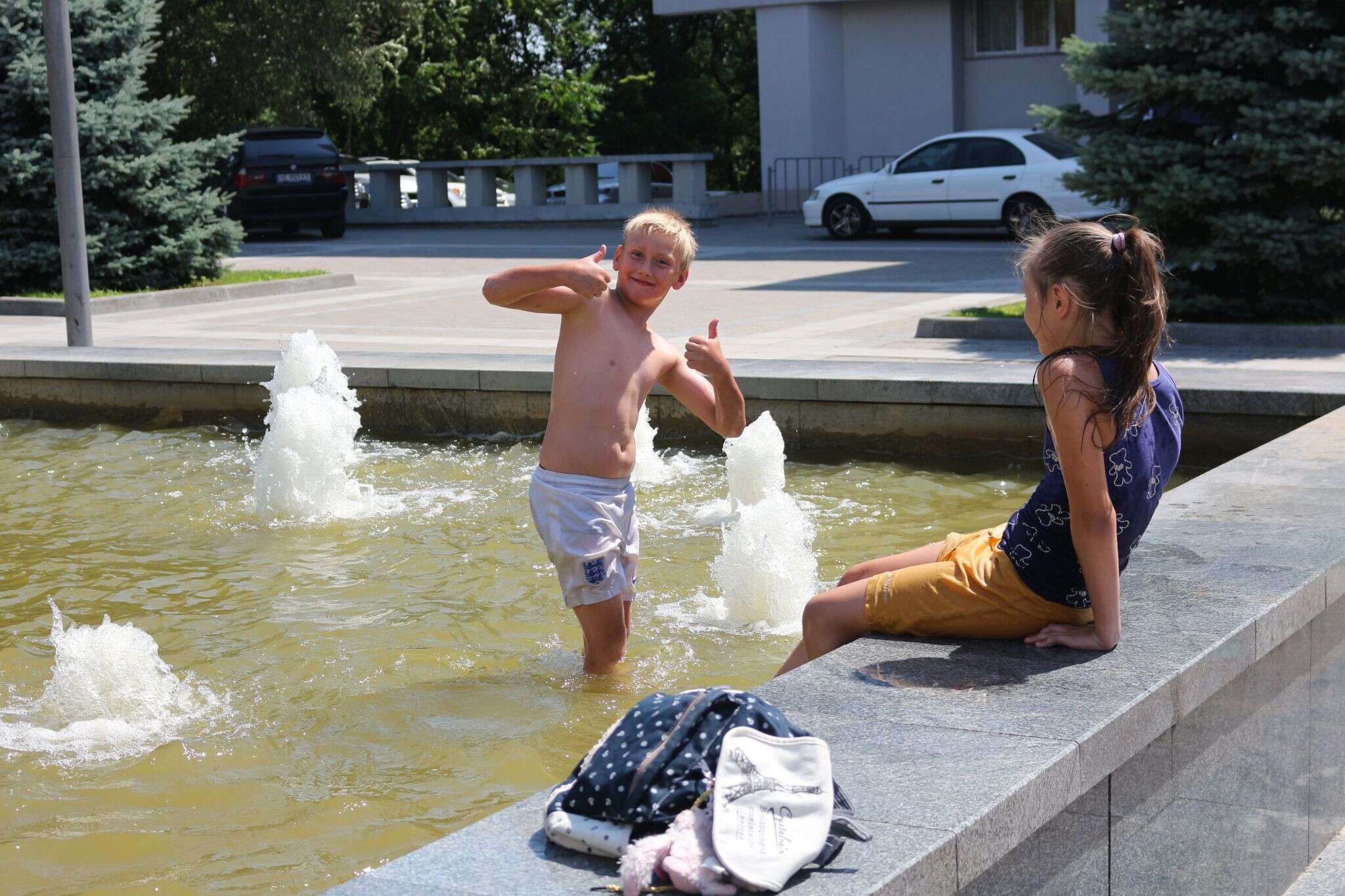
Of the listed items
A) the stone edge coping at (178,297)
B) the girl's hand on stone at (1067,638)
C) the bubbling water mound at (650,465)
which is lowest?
the bubbling water mound at (650,465)

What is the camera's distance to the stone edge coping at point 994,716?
8.13 ft

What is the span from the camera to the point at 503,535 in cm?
757

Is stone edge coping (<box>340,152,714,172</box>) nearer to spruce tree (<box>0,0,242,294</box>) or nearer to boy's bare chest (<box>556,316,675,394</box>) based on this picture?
spruce tree (<box>0,0,242,294</box>)

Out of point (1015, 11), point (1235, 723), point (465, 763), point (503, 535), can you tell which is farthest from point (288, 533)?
point (1015, 11)

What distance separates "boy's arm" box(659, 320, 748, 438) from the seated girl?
886mm

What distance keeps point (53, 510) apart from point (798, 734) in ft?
21.9

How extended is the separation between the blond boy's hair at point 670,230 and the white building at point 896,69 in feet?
83.9

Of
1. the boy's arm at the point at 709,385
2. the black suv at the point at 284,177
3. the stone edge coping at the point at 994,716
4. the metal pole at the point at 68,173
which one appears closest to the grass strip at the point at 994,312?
the metal pole at the point at 68,173

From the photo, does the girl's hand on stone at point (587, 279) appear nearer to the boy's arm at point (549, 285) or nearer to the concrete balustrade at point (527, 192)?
the boy's arm at point (549, 285)

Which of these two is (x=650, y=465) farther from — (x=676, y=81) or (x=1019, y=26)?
(x=676, y=81)

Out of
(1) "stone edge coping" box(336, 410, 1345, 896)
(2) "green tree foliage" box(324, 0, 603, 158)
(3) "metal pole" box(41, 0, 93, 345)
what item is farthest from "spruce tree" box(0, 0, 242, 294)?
(2) "green tree foliage" box(324, 0, 603, 158)

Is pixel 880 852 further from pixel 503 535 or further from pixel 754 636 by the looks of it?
pixel 503 535

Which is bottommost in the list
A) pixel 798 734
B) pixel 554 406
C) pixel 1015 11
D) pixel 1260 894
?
pixel 1260 894

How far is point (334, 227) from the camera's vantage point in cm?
2889
